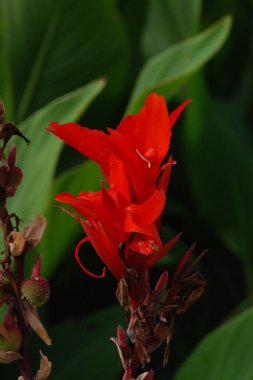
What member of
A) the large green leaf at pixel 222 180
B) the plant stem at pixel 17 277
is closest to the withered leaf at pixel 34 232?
the plant stem at pixel 17 277

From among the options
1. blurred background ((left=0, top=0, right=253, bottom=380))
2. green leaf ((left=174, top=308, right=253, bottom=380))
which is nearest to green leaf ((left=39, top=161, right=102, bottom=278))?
blurred background ((left=0, top=0, right=253, bottom=380))

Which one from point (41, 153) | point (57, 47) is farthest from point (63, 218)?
point (57, 47)

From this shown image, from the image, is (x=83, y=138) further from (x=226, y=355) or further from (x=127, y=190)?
(x=226, y=355)

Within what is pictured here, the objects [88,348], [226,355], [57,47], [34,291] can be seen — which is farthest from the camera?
[57,47]

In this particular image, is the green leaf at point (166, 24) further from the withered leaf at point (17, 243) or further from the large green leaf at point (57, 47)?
the withered leaf at point (17, 243)

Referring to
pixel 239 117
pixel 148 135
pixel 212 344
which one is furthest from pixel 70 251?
pixel 148 135
